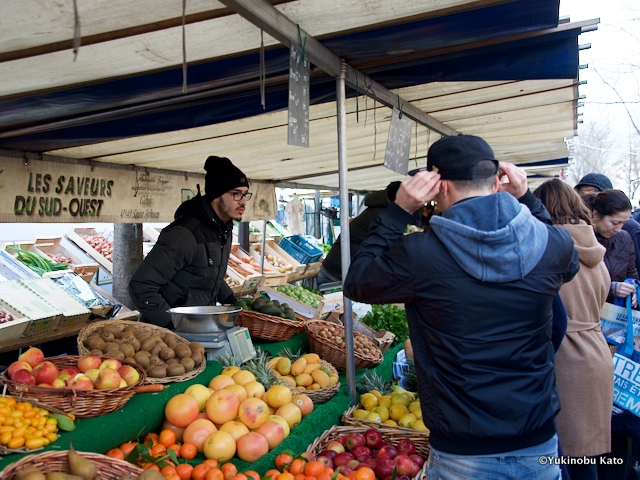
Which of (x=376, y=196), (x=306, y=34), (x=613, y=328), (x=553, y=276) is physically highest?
(x=306, y=34)

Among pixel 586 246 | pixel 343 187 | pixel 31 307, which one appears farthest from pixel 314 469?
pixel 31 307

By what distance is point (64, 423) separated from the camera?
7.18 feet

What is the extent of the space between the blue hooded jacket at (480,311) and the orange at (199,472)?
1.04m

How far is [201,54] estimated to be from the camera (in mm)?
2986

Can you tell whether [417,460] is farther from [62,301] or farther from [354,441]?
[62,301]

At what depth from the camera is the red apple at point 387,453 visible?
9.23 ft

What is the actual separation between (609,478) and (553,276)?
2787mm

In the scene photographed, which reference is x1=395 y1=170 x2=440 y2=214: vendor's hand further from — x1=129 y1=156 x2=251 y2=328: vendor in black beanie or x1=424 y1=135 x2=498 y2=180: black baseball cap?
x1=129 y1=156 x2=251 y2=328: vendor in black beanie

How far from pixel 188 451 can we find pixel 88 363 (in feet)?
2.08

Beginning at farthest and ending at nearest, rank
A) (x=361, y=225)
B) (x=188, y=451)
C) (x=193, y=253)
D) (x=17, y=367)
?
(x=361, y=225) → (x=193, y=253) → (x=188, y=451) → (x=17, y=367)

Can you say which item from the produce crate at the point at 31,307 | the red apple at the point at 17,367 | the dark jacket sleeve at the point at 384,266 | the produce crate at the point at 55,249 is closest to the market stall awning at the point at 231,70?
the dark jacket sleeve at the point at 384,266

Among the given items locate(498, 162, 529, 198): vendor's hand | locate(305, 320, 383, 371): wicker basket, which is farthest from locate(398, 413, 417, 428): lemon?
locate(498, 162, 529, 198): vendor's hand

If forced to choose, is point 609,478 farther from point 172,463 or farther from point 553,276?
point 172,463

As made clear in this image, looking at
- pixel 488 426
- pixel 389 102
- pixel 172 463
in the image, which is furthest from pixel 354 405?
pixel 389 102
